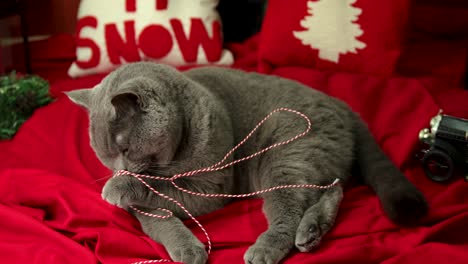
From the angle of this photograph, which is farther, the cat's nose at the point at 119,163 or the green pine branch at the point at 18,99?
the green pine branch at the point at 18,99

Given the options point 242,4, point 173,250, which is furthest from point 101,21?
point 173,250

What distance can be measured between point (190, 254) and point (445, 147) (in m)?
0.78

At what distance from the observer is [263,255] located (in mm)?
1027

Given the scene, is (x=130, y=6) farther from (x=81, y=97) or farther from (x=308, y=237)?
(x=308, y=237)

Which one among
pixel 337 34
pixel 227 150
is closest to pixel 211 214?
pixel 227 150

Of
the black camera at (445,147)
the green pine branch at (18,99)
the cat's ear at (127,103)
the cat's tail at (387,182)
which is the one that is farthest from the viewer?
the green pine branch at (18,99)

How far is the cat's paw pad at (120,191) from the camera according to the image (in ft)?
3.67

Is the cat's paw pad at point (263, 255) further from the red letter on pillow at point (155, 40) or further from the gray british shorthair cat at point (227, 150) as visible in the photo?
the red letter on pillow at point (155, 40)

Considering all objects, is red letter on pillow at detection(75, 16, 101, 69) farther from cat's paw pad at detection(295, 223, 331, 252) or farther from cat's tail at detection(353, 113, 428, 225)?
cat's paw pad at detection(295, 223, 331, 252)

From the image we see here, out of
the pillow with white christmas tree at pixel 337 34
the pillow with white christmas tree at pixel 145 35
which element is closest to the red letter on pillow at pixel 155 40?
the pillow with white christmas tree at pixel 145 35

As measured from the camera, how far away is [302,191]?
3.85 feet

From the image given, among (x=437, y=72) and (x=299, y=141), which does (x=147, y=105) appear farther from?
(x=437, y=72)

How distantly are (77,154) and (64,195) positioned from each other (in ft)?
0.84

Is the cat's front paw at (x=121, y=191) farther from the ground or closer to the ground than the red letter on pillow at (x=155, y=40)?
closer to the ground
